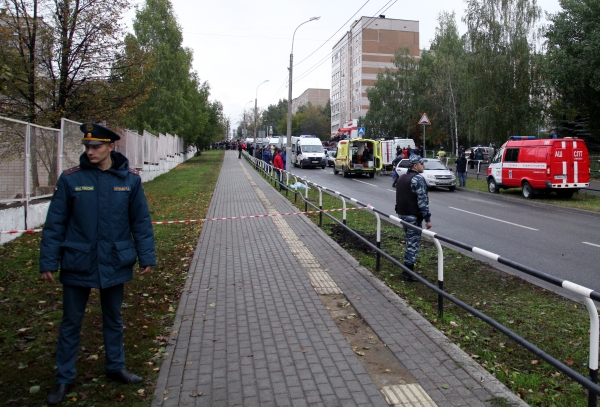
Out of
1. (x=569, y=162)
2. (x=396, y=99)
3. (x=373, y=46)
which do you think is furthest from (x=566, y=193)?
(x=373, y=46)

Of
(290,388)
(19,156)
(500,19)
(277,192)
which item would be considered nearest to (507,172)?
(277,192)

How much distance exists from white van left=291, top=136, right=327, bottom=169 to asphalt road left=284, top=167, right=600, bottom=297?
2034 cm

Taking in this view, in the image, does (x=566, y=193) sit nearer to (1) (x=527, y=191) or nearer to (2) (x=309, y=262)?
(1) (x=527, y=191)

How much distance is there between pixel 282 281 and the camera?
7.03m

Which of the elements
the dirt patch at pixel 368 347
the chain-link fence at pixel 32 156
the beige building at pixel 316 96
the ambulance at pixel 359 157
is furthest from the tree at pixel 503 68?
the beige building at pixel 316 96

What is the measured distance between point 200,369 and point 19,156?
24.1 feet

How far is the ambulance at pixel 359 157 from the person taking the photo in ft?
104

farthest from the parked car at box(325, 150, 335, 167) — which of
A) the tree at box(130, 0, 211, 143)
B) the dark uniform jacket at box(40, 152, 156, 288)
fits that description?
the dark uniform jacket at box(40, 152, 156, 288)

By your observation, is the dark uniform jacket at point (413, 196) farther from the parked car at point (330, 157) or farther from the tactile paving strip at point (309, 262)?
the parked car at point (330, 157)

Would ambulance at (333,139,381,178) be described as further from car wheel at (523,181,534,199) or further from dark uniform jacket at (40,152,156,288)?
dark uniform jacket at (40,152,156,288)

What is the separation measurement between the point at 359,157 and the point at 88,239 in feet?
95.4

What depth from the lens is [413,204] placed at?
7.38 metres

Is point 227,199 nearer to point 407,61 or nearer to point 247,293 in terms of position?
point 247,293

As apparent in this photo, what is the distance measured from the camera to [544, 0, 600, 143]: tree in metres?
25.5
